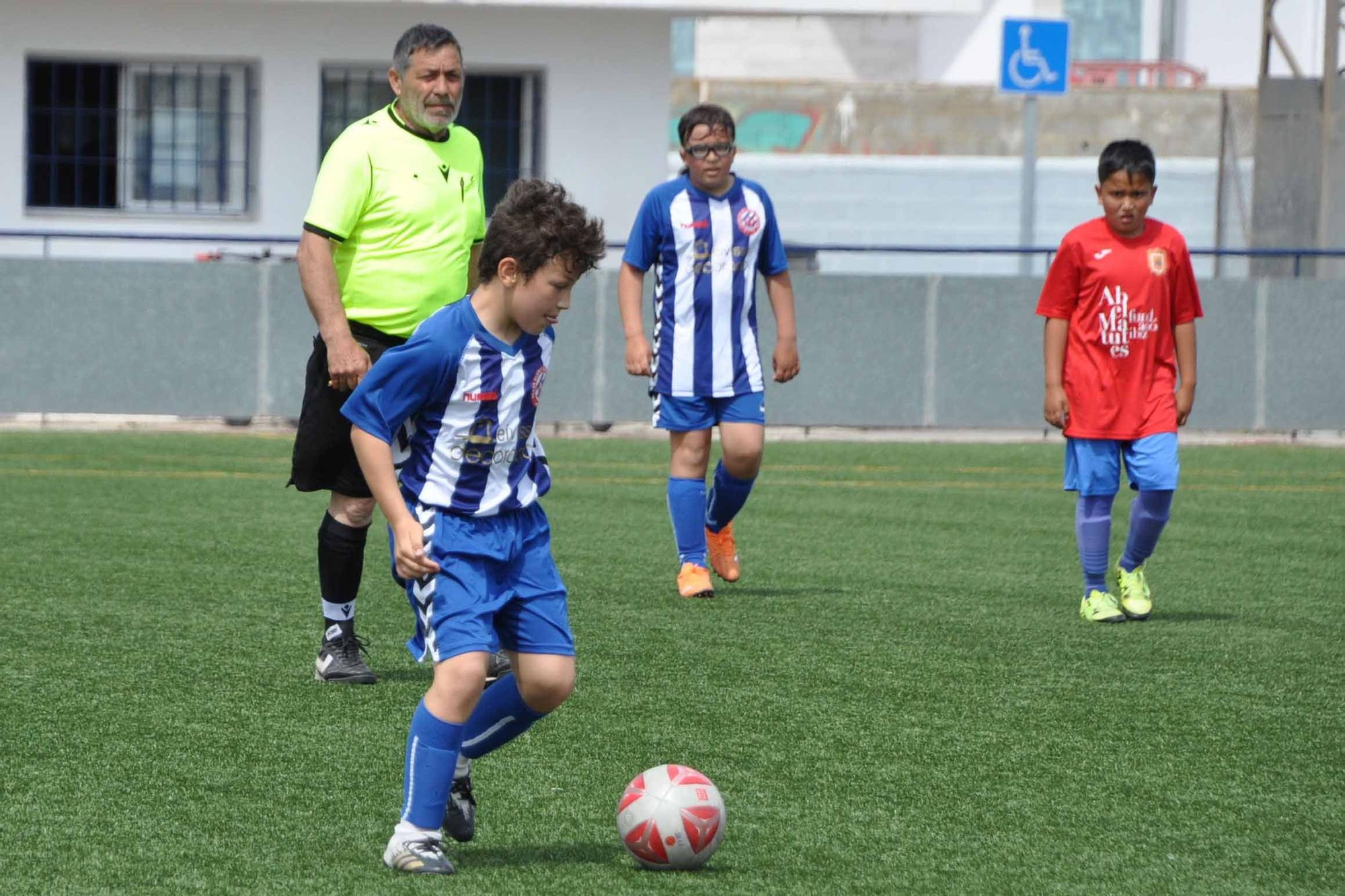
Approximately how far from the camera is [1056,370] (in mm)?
7398

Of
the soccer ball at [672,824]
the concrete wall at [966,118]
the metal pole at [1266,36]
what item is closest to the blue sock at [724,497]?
the soccer ball at [672,824]

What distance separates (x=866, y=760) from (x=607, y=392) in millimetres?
10123

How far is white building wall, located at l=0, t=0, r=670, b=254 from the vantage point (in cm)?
1748

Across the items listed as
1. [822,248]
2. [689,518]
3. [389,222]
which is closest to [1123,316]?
[689,518]

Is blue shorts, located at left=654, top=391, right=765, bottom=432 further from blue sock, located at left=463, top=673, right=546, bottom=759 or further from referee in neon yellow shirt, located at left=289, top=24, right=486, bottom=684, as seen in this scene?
blue sock, located at left=463, top=673, right=546, bottom=759

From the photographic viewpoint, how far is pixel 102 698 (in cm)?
561

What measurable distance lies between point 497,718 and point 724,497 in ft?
12.5

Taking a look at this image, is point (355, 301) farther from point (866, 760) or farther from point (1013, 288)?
point (1013, 288)

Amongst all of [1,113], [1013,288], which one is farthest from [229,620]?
[1,113]

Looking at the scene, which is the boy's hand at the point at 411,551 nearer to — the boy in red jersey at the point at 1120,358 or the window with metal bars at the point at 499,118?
the boy in red jersey at the point at 1120,358

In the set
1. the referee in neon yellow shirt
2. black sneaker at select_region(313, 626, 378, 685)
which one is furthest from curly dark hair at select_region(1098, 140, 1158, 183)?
black sneaker at select_region(313, 626, 378, 685)

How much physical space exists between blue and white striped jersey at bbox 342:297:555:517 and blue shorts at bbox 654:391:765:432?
369cm

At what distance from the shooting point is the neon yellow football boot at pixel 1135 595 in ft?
24.4

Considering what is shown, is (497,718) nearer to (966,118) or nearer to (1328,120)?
(1328,120)
